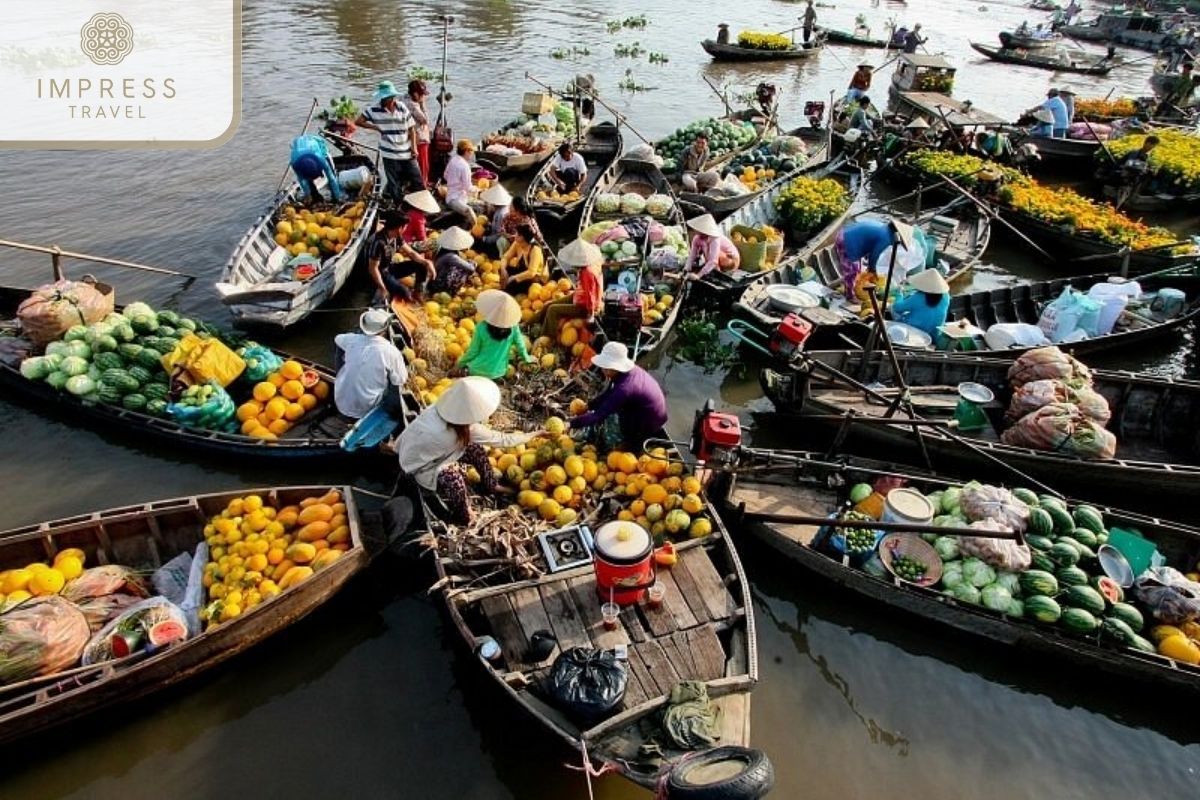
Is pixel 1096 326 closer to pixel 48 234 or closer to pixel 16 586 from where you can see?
pixel 16 586

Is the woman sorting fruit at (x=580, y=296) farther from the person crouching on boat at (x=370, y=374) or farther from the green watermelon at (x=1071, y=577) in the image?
the green watermelon at (x=1071, y=577)

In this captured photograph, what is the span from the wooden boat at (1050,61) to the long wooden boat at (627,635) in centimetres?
4686

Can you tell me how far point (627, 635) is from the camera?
6.84 metres

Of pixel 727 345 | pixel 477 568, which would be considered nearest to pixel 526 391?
→ pixel 477 568

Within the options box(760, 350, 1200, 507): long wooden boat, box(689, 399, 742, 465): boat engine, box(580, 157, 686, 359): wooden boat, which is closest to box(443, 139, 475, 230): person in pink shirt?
box(580, 157, 686, 359): wooden boat

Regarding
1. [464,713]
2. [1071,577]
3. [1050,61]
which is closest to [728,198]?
[1071,577]

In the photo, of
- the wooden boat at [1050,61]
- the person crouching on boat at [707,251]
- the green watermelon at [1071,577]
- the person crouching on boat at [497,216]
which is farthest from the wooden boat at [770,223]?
the wooden boat at [1050,61]

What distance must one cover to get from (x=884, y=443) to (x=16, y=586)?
10.3 meters

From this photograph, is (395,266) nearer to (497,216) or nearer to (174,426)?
(497,216)

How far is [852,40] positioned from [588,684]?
47.8 meters

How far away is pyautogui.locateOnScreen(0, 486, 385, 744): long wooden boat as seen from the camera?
6.22 m

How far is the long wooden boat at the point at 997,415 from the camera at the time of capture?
9438 millimetres

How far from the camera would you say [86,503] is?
939 centimetres

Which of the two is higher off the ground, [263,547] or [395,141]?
[395,141]
